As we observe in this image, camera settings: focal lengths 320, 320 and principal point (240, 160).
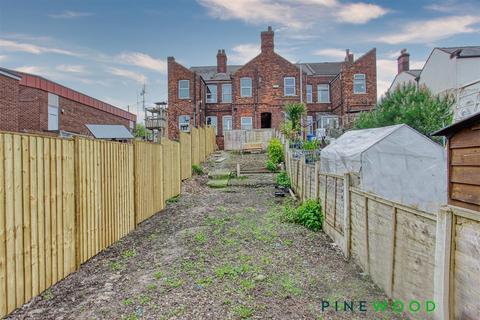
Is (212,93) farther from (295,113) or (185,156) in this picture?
(185,156)

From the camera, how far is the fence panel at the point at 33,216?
Result: 3113mm

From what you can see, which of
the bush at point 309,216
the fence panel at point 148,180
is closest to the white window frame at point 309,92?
the fence panel at point 148,180

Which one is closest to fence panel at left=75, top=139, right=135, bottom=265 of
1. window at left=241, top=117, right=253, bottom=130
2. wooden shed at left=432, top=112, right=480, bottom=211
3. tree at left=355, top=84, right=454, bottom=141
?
Answer: wooden shed at left=432, top=112, right=480, bottom=211

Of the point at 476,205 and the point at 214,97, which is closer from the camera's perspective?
the point at 476,205

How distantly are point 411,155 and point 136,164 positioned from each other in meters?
5.85

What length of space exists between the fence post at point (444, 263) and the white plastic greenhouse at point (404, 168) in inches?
156

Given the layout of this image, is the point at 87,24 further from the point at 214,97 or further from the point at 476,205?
the point at 214,97

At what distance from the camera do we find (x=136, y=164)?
22.4 feet

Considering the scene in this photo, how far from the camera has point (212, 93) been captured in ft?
90.7

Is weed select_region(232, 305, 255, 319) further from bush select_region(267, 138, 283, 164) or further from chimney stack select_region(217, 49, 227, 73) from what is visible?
chimney stack select_region(217, 49, 227, 73)

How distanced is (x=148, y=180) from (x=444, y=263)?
6.43m

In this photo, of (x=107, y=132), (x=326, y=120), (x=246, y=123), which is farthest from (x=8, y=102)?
(x=326, y=120)

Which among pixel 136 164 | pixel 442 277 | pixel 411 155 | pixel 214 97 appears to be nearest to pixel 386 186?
pixel 411 155

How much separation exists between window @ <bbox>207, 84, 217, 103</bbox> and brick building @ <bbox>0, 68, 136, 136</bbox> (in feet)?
28.4
